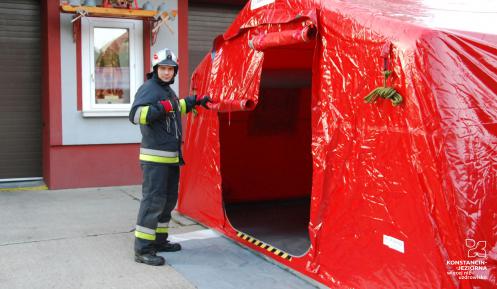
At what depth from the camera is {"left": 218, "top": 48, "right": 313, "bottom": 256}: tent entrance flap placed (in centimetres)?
778

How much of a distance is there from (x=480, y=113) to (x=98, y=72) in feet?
23.4

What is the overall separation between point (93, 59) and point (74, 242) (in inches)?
165

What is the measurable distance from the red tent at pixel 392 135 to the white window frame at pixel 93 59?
12.9 feet

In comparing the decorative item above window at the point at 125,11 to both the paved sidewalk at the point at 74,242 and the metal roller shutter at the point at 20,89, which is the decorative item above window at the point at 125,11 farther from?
the paved sidewalk at the point at 74,242

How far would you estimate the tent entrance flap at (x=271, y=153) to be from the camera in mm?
7781

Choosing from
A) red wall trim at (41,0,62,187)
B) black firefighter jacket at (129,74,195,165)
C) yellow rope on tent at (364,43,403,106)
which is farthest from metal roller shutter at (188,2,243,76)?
yellow rope on tent at (364,43,403,106)

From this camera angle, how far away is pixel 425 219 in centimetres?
379

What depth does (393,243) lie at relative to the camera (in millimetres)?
4051

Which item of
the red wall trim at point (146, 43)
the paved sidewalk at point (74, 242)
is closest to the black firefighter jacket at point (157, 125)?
the paved sidewalk at point (74, 242)

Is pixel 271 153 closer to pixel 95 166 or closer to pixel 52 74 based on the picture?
pixel 95 166

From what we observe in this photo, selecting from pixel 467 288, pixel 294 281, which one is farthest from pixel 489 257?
pixel 294 281

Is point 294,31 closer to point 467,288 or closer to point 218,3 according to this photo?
point 467,288

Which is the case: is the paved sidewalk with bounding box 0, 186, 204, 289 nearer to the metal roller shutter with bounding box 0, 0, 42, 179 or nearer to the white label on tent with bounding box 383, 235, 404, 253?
the metal roller shutter with bounding box 0, 0, 42, 179

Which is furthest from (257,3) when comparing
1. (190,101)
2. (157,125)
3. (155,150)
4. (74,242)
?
(74,242)
